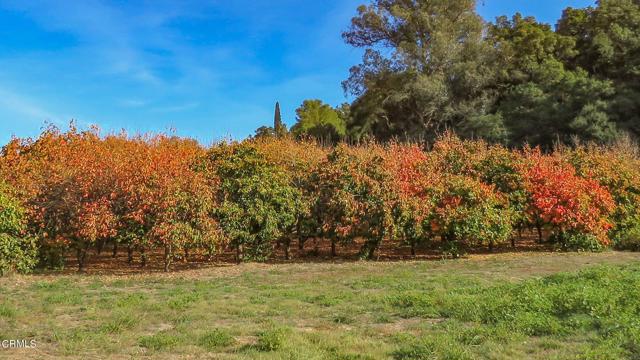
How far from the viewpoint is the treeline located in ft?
94.8

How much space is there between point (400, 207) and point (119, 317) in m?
7.78

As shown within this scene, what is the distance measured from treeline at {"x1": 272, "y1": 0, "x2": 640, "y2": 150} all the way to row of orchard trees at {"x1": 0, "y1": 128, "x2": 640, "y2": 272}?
1351 cm

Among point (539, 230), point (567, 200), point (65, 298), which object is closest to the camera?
point (65, 298)

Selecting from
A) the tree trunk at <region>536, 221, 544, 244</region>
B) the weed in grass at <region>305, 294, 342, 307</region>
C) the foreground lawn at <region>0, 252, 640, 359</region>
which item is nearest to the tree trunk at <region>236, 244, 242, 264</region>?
the foreground lawn at <region>0, 252, 640, 359</region>

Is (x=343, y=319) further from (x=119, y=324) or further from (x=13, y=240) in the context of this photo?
(x=13, y=240)

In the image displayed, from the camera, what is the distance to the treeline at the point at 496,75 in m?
28.9

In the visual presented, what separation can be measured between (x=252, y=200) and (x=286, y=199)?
2.77ft

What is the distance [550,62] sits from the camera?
32.2m

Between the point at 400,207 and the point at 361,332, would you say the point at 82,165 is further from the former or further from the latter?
the point at 361,332

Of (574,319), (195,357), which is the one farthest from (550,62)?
(195,357)

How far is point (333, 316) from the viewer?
22.4 ft

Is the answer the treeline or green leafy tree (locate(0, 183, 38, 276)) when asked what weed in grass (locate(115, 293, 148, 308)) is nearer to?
green leafy tree (locate(0, 183, 38, 276))

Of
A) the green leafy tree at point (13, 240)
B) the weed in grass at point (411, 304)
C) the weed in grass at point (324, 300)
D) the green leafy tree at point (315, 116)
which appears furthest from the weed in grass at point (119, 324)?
the green leafy tree at point (315, 116)

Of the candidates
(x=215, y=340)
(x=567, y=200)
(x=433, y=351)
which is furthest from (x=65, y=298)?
(x=567, y=200)
